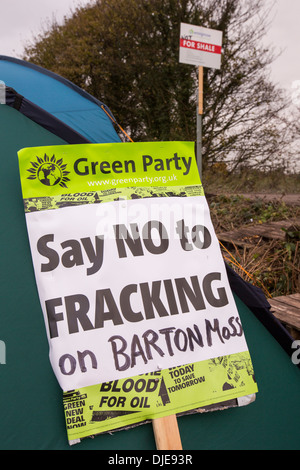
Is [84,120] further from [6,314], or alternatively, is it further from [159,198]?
[6,314]

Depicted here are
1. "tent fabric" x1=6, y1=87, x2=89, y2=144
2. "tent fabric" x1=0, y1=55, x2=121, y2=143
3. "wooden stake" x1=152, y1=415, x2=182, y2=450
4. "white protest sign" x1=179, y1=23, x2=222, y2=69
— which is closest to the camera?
"wooden stake" x1=152, y1=415, x2=182, y2=450

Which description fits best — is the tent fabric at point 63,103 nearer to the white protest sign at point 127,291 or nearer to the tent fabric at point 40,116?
the tent fabric at point 40,116

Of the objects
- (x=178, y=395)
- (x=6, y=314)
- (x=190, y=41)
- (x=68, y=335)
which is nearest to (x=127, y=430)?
(x=178, y=395)

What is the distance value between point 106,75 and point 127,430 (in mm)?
9737

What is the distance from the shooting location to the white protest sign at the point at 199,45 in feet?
12.2

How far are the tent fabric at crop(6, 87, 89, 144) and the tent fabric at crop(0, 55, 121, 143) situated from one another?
0.25 meters

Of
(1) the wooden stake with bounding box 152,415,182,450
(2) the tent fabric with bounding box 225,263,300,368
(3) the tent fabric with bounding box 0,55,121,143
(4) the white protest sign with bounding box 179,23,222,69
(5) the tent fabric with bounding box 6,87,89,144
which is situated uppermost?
(4) the white protest sign with bounding box 179,23,222,69

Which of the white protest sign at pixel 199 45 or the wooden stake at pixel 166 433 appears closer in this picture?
the wooden stake at pixel 166 433

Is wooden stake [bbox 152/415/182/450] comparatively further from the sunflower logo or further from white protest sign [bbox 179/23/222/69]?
white protest sign [bbox 179/23/222/69]

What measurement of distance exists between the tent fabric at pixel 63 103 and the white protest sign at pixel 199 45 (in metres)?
2.33

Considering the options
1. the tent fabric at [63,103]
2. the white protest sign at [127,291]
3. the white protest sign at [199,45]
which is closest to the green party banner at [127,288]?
the white protest sign at [127,291]

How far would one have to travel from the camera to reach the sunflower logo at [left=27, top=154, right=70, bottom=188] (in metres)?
1.19

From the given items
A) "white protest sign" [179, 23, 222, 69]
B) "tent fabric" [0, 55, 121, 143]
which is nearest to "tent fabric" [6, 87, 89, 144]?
"tent fabric" [0, 55, 121, 143]

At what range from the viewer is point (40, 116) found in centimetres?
127
